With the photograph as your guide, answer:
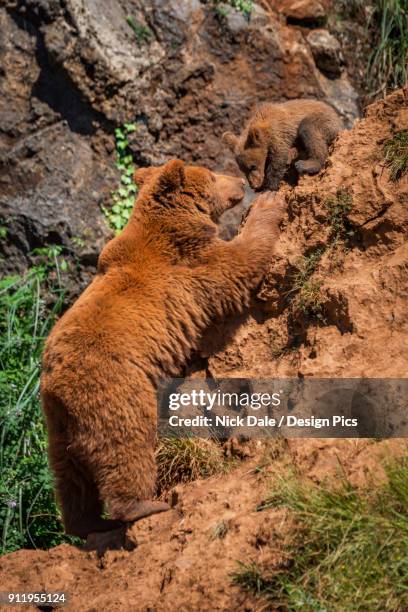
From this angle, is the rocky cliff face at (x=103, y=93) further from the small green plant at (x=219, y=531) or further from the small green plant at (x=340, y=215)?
the small green plant at (x=219, y=531)

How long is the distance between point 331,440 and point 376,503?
0.81 m

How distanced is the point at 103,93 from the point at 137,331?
17.8ft

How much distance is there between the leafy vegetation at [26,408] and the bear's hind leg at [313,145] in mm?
4007

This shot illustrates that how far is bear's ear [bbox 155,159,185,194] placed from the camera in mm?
7164

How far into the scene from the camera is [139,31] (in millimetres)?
11328

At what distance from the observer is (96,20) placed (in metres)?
11.0

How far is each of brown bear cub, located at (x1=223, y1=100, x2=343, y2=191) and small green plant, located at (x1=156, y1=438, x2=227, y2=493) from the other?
2.36m

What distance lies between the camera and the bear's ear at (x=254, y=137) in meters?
8.05

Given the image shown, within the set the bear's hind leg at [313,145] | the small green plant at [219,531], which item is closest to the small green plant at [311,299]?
the bear's hind leg at [313,145]

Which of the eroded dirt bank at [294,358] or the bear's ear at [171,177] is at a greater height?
the bear's ear at [171,177]

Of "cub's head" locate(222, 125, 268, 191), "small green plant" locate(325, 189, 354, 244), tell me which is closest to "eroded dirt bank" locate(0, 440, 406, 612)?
"small green plant" locate(325, 189, 354, 244)

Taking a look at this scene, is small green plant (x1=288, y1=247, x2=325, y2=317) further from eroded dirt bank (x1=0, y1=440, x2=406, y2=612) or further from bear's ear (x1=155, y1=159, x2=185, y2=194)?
bear's ear (x1=155, y1=159, x2=185, y2=194)

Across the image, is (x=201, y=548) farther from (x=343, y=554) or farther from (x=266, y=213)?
(x=266, y=213)

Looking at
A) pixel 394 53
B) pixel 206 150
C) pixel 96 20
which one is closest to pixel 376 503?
pixel 206 150
